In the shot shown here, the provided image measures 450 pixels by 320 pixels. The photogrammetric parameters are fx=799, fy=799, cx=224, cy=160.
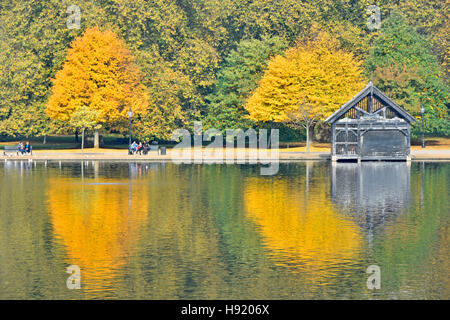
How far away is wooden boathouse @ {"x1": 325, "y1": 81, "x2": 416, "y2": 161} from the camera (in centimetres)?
5625

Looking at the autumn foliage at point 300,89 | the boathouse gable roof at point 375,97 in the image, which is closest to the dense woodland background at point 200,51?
the autumn foliage at point 300,89

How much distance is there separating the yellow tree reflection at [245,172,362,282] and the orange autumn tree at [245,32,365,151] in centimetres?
3917

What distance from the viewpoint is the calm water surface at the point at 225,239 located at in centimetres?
1343

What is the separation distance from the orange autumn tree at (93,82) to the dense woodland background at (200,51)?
3.45 m

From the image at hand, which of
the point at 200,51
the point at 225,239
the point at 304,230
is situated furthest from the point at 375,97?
the point at 225,239

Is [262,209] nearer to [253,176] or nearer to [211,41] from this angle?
[253,176]

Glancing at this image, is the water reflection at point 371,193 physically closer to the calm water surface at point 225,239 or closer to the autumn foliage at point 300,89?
the calm water surface at point 225,239

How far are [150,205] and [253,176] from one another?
14.5m

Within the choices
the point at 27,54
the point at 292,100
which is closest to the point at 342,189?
the point at 292,100

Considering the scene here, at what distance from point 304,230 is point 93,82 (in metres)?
54.9

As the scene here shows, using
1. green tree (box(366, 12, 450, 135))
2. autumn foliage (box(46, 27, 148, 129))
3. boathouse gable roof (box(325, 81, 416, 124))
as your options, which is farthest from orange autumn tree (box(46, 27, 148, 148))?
green tree (box(366, 12, 450, 135))

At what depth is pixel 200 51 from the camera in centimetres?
8375

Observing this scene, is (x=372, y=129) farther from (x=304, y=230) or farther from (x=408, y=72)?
(x=304, y=230)

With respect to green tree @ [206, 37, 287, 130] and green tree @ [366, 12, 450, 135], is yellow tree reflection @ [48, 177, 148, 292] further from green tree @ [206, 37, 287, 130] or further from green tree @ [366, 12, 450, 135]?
green tree @ [366, 12, 450, 135]
